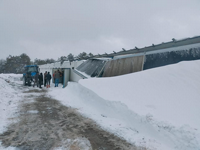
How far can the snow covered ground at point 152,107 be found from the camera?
11.9 feet

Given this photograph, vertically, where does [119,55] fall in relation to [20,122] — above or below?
above

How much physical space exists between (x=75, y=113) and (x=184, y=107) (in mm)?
4230

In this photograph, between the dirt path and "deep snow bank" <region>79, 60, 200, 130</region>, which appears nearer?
the dirt path

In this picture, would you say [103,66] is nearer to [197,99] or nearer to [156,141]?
[197,99]

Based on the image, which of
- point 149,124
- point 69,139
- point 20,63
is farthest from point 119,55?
point 20,63

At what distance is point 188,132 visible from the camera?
135 inches

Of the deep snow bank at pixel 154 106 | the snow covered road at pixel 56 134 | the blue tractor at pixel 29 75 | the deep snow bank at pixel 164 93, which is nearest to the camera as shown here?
the snow covered road at pixel 56 134

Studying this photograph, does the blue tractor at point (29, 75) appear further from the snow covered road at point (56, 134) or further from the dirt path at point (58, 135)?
→ the dirt path at point (58, 135)

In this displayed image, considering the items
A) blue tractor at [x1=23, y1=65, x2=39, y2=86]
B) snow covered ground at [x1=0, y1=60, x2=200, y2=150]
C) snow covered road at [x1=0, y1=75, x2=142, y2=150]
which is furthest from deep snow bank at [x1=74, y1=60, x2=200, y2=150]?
blue tractor at [x1=23, y1=65, x2=39, y2=86]

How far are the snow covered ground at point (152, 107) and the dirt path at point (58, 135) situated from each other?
38 centimetres

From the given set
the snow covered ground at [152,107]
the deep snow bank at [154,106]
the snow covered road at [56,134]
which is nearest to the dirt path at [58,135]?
the snow covered road at [56,134]

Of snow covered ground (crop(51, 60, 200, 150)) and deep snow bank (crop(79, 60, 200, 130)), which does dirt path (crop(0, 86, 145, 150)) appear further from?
deep snow bank (crop(79, 60, 200, 130))

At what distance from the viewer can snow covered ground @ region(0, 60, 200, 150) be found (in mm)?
3615

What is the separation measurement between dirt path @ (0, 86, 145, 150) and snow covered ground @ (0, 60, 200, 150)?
0.38 meters
